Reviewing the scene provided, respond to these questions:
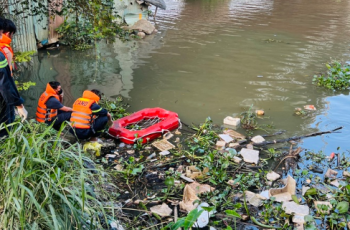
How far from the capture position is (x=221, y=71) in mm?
9398

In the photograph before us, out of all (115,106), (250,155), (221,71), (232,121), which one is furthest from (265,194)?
(221,71)

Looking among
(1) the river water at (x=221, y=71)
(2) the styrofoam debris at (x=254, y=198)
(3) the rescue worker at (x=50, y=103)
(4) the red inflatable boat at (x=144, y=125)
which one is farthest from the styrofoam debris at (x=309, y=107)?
(3) the rescue worker at (x=50, y=103)

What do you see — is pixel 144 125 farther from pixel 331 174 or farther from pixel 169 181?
pixel 331 174

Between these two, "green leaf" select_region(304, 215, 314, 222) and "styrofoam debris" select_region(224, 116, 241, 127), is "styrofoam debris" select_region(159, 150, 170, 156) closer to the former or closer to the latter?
"styrofoam debris" select_region(224, 116, 241, 127)

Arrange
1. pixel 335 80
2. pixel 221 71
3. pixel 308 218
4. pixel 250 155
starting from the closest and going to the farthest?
pixel 308 218 < pixel 250 155 < pixel 335 80 < pixel 221 71

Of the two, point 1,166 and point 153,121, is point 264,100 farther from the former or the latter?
point 1,166

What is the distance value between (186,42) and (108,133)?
753 centimetres

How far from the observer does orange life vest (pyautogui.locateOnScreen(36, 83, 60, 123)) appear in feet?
16.8

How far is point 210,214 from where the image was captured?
3.75 metres

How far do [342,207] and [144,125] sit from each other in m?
3.45

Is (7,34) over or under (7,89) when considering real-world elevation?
over

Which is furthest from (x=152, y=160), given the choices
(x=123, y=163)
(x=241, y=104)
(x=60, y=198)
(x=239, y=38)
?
(x=239, y=38)

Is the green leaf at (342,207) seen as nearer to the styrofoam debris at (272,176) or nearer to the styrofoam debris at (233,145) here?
the styrofoam debris at (272,176)

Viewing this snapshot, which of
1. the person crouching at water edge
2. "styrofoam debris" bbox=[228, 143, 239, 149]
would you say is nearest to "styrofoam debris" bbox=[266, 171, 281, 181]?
"styrofoam debris" bbox=[228, 143, 239, 149]
